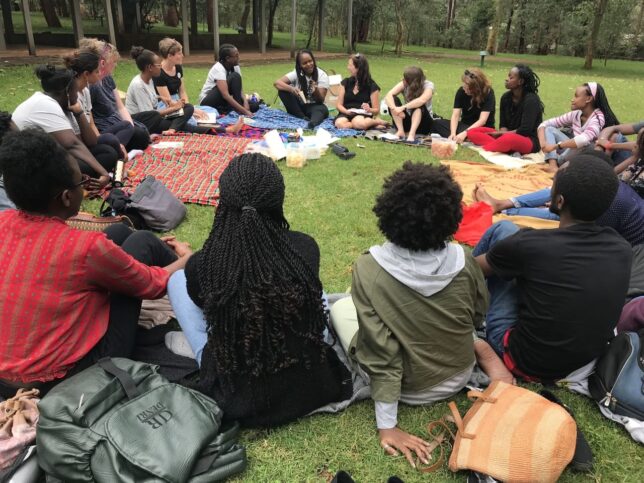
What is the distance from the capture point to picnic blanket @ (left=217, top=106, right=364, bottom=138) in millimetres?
7912

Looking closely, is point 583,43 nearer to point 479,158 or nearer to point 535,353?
point 479,158

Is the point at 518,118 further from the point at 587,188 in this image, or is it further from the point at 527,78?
the point at 587,188

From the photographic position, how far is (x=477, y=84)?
7359 millimetres

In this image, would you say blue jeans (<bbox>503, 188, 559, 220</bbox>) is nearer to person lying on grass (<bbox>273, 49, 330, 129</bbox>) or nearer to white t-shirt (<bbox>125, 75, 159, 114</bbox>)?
person lying on grass (<bbox>273, 49, 330, 129</bbox>)

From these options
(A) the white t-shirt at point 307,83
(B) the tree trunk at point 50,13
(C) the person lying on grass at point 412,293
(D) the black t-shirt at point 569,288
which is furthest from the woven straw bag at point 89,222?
(B) the tree trunk at point 50,13

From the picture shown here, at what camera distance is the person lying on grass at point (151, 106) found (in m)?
6.76

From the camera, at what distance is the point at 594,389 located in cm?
258

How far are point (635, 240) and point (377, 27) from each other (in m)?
35.3

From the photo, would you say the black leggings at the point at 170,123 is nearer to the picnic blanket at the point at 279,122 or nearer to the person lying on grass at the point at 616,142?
the picnic blanket at the point at 279,122

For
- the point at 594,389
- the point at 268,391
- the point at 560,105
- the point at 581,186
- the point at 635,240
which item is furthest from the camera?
the point at 560,105

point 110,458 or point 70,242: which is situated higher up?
point 70,242

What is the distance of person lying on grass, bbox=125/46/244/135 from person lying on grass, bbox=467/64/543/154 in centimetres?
391

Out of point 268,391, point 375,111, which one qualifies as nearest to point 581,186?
point 268,391

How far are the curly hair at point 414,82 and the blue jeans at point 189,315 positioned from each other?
238 inches
